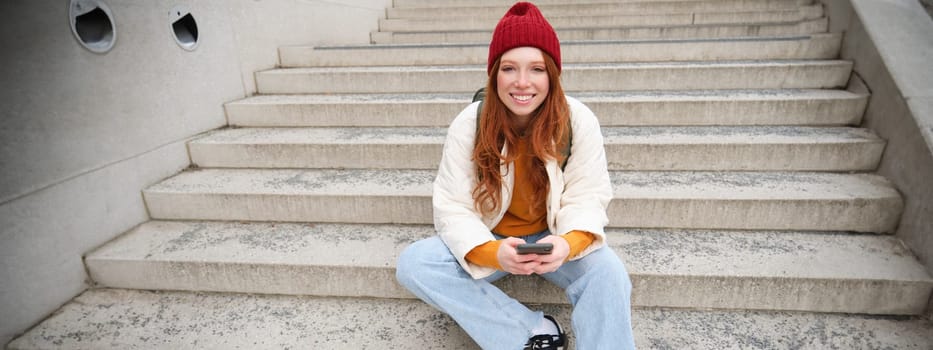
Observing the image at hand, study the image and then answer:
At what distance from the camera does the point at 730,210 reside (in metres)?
2.05

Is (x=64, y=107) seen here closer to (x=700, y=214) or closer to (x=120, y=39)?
(x=120, y=39)

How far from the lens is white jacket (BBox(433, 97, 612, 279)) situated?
150 cm

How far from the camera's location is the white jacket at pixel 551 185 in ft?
4.94

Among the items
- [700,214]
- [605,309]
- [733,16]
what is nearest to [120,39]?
[605,309]

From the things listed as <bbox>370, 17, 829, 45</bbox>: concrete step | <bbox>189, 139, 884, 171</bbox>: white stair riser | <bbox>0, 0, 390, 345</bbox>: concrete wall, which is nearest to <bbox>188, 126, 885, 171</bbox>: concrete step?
<bbox>189, 139, 884, 171</bbox>: white stair riser

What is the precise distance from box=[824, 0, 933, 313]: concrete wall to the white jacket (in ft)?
4.79

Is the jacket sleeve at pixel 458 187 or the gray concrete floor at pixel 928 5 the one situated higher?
the gray concrete floor at pixel 928 5

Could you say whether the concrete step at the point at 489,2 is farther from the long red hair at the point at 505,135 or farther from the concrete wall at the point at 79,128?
the long red hair at the point at 505,135

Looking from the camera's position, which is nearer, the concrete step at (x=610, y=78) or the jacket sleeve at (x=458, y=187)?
the jacket sleeve at (x=458, y=187)

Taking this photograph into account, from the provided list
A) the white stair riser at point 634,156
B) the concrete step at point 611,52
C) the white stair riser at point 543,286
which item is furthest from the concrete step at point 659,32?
the white stair riser at point 543,286

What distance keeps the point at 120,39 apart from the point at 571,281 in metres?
2.55

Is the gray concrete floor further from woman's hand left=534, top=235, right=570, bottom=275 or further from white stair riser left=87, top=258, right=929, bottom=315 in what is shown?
woman's hand left=534, top=235, right=570, bottom=275

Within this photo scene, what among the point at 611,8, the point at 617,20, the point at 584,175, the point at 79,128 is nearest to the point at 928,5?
the point at 617,20

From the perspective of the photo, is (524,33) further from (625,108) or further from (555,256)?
(625,108)
